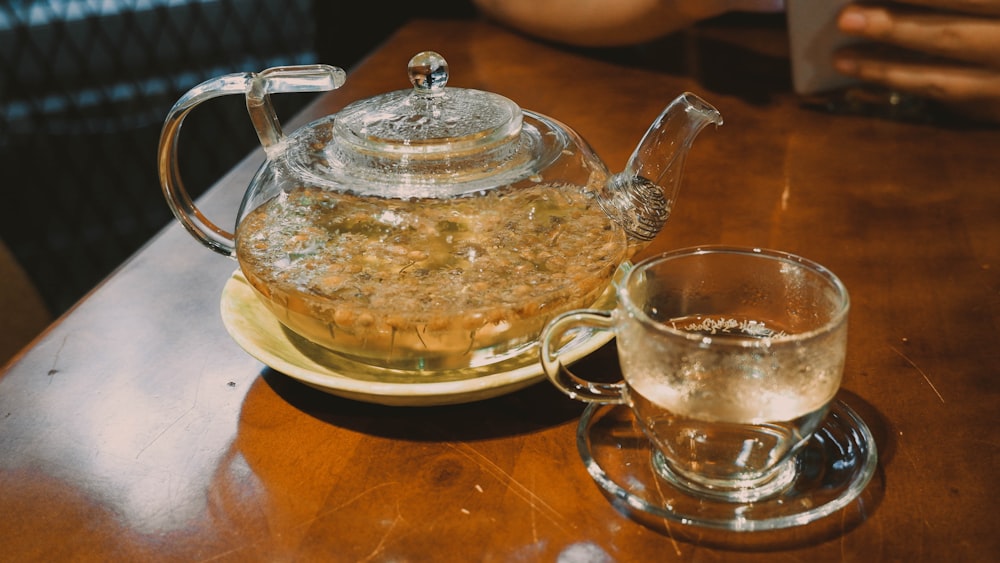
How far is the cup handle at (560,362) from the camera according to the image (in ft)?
1.53

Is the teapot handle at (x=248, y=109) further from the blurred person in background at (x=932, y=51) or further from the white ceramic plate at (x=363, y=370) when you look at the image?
the blurred person in background at (x=932, y=51)

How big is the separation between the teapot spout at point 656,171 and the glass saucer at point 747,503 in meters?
0.14

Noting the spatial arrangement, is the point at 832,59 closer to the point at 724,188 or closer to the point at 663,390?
the point at 724,188

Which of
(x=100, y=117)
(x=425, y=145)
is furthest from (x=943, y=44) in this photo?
(x=100, y=117)

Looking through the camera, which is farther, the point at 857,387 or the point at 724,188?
the point at 724,188

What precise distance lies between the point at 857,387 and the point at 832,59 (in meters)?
0.62

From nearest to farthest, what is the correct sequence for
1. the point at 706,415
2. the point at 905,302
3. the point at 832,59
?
the point at 706,415
the point at 905,302
the point at 832,59

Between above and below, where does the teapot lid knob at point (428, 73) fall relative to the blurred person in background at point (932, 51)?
above

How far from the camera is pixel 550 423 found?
54 centimetres

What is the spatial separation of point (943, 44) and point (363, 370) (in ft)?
2.57

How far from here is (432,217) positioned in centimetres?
55

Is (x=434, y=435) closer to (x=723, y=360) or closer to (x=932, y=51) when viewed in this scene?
(x=723, y=360)

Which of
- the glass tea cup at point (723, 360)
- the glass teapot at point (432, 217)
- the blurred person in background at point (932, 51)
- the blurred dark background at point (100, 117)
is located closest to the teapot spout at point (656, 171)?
the glass teapot at point (432, 217)

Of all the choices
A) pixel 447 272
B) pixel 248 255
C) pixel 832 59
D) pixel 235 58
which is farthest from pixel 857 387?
pixel 235 58
